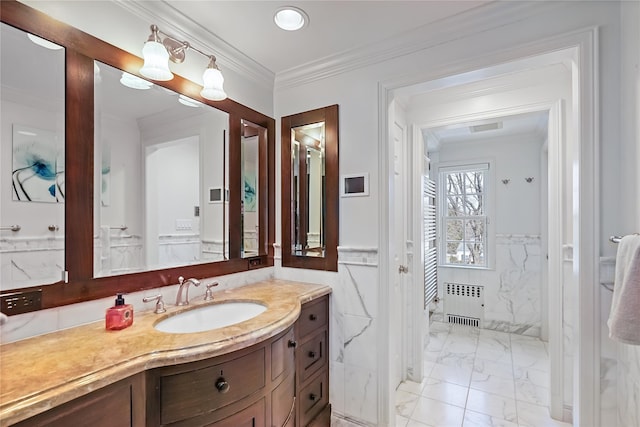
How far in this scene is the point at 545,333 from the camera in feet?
11.3

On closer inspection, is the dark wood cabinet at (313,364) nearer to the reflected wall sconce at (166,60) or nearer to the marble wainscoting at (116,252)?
the marble wainscoting at (116,252)

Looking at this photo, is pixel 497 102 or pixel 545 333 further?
pixel 545 333

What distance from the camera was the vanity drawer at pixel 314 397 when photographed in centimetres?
170

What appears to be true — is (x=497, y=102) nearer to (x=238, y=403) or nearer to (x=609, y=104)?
(x=609, y=104)

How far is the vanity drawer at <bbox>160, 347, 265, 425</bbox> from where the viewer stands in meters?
0.98

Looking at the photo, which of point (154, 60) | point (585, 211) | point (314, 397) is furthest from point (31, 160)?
point (585, 211)

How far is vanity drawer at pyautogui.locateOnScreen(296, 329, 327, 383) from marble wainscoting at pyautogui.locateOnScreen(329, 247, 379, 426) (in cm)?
8

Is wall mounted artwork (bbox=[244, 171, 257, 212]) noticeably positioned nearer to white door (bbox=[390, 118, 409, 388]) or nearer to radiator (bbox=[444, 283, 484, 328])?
white door (bbox=[390, 118, 409, 388])

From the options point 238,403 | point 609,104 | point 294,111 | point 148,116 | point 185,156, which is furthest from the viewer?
point 294,111

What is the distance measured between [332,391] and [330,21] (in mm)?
2239

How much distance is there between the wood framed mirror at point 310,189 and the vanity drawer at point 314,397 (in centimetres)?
70

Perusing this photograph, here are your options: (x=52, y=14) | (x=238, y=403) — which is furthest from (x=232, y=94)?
(x=238, y=403)

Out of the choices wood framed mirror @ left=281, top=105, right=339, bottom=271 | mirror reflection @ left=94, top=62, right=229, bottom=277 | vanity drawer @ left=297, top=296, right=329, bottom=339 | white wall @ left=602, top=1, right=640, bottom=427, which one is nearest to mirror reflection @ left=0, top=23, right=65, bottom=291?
mirror reflection @ left=94, top=62, right=229, bottom=277

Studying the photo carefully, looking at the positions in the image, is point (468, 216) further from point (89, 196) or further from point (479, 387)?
point (89, 196)
